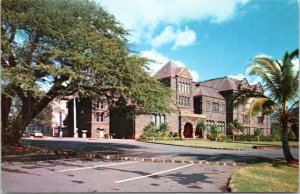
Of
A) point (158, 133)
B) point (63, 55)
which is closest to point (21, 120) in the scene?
point (63, 55)

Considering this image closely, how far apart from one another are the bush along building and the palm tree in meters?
0.43

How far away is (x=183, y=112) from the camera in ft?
91.9

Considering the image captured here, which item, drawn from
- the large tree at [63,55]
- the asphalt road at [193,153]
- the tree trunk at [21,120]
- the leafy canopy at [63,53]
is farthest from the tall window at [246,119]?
the tree trunk at [21,120]

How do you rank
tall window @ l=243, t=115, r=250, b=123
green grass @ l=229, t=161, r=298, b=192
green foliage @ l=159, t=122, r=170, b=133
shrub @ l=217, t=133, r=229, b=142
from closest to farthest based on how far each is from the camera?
green grass @ l=229, t=161, r=298, b=192 → tall window @ l=243, t=115, r=250, b=123 → shrub @ l=217, t=133, r=229, b=142 → green foliage @ l=159, t=122, r=170, b=133

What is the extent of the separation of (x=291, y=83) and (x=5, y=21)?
8.83 m

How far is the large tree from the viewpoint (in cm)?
1055

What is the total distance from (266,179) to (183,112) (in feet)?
62.5

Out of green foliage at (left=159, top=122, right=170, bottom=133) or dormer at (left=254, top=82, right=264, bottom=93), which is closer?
dormer at (left=254, top=82, right=264, bottom=93)

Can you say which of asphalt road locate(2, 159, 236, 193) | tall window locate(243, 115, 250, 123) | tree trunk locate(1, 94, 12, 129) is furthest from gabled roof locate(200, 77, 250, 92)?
tree trunk locate(1, 94, 12, 129)

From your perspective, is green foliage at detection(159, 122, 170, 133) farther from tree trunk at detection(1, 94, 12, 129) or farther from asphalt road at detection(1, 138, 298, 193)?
asphalt road at detection(1, 138, 298, 193)

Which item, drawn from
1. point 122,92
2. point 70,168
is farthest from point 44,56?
point 70,168

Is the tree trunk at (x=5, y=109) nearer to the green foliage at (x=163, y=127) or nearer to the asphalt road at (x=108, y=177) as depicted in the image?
the asphalt road at (x=108, y=177)

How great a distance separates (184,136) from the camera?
103 feet

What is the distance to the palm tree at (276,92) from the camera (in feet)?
34.7
